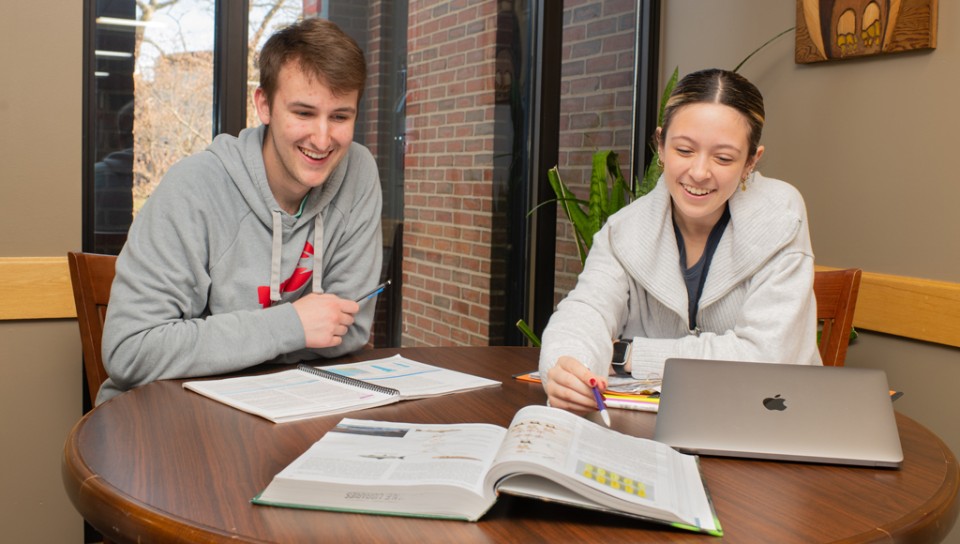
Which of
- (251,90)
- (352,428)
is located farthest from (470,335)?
(352,428)

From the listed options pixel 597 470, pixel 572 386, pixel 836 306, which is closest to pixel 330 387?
pixel 572 386

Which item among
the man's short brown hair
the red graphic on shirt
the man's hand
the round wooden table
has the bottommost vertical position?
the round wooden table

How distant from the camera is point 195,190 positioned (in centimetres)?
180

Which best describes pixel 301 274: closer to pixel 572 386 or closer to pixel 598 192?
pixel 572 386

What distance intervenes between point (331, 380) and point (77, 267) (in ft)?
2.40

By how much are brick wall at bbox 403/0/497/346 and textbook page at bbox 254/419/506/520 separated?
2.47 metres

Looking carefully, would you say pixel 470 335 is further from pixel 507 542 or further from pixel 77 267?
pixel 507 542

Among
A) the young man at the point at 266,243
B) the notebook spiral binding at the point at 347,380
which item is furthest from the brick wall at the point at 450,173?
the notebook spiral binding at the point at 347,380

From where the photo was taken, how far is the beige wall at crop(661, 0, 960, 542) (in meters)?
2.41

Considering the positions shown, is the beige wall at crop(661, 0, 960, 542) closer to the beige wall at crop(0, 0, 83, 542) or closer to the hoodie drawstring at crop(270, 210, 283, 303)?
the hoodie drawstring at crop(270, 210, 283, 303)

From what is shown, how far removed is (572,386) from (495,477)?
0.49 meters

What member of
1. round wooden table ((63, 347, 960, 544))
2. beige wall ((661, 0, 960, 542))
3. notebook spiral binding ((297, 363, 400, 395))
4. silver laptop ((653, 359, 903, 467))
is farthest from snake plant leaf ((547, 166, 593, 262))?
silver laptop ((653, 359, 903, 467))

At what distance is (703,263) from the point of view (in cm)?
188

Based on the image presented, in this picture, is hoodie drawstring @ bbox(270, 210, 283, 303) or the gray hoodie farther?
hoodie drawstring @ bbox(270, 210, 283, 303)
